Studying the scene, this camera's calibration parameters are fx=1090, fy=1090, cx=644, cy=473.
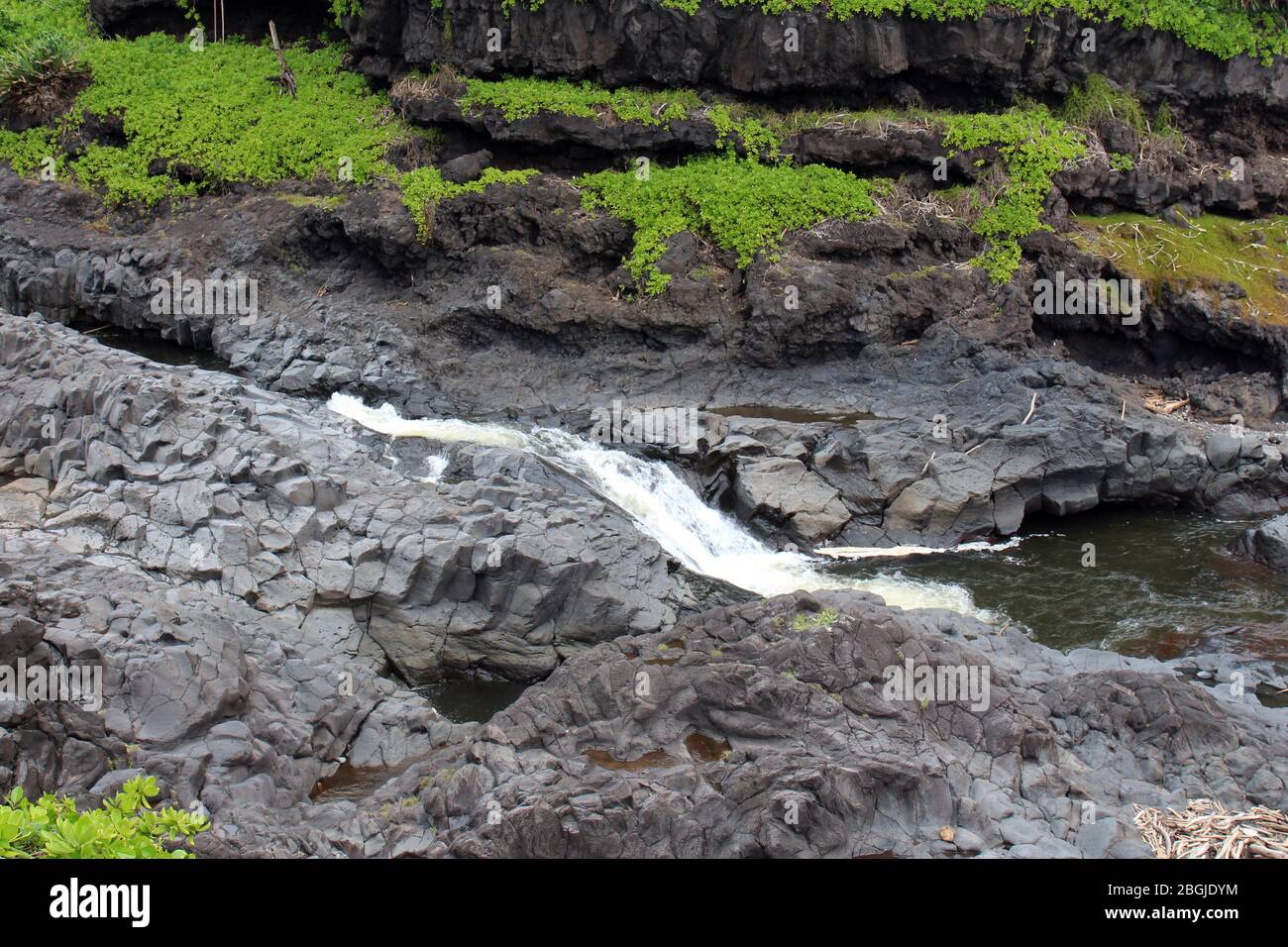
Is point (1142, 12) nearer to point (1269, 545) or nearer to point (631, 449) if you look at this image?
point (1269, 545)

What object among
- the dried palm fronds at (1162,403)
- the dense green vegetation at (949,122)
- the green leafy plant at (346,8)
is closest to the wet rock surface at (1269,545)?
the dried palm fronds at (1162,403)

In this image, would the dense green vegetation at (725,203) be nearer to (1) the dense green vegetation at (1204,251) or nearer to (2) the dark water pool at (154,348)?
A: (1) the dense green vegetation at (1204,251)

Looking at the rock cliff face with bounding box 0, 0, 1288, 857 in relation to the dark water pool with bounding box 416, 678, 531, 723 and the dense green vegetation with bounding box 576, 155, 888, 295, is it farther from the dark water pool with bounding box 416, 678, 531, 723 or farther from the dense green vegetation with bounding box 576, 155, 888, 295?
the dense green vegetation with bounding box 576, 155, 888, 295

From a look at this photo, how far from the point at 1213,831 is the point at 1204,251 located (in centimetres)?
1376

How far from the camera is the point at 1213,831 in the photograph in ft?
24.8

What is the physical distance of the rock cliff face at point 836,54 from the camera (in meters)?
→ 19.0

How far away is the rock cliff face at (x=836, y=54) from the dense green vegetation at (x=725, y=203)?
6.73ft

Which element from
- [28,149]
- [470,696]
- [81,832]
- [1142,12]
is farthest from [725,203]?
[81,832]

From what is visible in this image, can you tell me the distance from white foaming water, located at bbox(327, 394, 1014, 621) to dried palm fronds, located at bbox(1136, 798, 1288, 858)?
4.93 m

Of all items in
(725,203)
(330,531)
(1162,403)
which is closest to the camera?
(330,531)

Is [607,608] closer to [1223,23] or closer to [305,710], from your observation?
[305,710]

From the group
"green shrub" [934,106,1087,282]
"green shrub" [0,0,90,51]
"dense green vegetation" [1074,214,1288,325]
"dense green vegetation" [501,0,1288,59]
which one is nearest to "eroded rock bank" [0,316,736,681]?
"green shrub" [934,106,1087,282]

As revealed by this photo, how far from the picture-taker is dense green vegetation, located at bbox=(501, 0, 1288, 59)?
18672 mm
